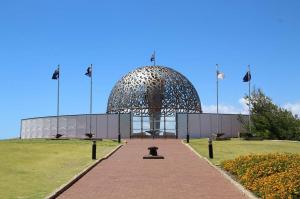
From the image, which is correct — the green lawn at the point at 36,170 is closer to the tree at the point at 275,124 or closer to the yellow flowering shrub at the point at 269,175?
the yellow flowering shrub at the point at 269,175

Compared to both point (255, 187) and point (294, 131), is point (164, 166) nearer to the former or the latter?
point (255, 187)

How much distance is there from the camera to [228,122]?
57219mm

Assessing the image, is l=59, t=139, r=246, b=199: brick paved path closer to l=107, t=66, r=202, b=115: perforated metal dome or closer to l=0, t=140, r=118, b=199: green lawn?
l=0, t=140, r=118, b=199: green lawn

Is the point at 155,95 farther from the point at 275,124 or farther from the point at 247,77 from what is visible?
the point at 275,124

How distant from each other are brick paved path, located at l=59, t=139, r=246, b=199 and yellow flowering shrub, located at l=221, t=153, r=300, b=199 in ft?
1.89

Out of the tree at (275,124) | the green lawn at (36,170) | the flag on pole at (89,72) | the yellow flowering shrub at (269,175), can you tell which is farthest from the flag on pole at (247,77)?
the yellow flowering shrub at (269,175)

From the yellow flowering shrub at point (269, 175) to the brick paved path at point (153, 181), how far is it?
576 mm

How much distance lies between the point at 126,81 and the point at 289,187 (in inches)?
1811

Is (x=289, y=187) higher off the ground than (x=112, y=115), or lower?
lower

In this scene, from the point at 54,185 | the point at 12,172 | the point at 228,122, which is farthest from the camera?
the point at 228,122

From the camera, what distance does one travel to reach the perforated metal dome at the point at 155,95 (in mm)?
56688

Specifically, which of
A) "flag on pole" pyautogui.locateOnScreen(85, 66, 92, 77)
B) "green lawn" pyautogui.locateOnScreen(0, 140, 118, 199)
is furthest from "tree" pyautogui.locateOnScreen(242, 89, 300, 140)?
"green lawn" pyautogui.locateOnScreen(0, 140, 118, 199)

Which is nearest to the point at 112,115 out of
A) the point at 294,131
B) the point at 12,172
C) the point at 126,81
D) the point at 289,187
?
the point at 126,81

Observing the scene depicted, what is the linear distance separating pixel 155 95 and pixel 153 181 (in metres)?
39.1
